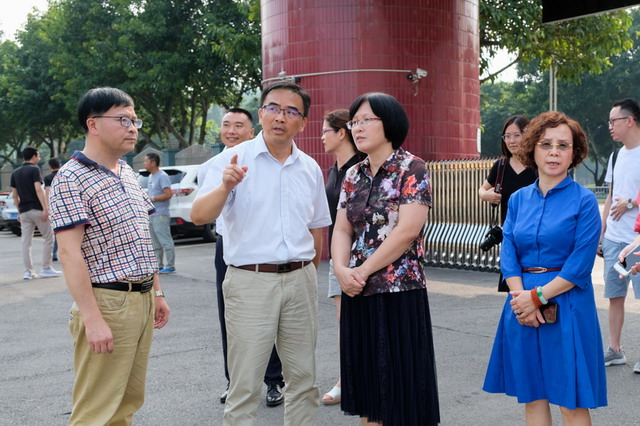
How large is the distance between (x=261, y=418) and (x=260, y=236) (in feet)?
5.31

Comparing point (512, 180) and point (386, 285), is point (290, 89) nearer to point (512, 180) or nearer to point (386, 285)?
point (386, 285)

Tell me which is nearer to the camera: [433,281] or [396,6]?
[433,281]

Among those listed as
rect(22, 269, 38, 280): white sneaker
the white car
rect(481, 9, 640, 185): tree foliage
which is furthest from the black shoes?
rect(481, 9, 640, 185): tree foliage

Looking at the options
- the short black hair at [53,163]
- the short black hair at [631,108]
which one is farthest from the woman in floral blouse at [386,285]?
the short black hair at [53,163]

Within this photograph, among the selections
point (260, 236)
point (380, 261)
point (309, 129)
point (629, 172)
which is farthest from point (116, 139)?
point (309, 129)

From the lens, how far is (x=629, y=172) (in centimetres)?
557

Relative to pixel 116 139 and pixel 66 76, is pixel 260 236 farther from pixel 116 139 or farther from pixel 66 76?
pixel 66 76

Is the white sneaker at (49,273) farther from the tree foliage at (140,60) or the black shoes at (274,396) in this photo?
the tree foliage at (140,60)

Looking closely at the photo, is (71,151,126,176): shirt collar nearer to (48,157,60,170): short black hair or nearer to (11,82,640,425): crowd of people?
(11,82,640,425): crowd of people

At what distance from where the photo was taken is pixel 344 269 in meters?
3.58

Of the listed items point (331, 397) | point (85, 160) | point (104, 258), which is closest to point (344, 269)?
point (104, 258)

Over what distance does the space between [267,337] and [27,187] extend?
9.48 meters

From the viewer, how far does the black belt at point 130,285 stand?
10.4ft

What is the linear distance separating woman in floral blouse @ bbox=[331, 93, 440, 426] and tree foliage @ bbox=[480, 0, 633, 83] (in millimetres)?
15768
